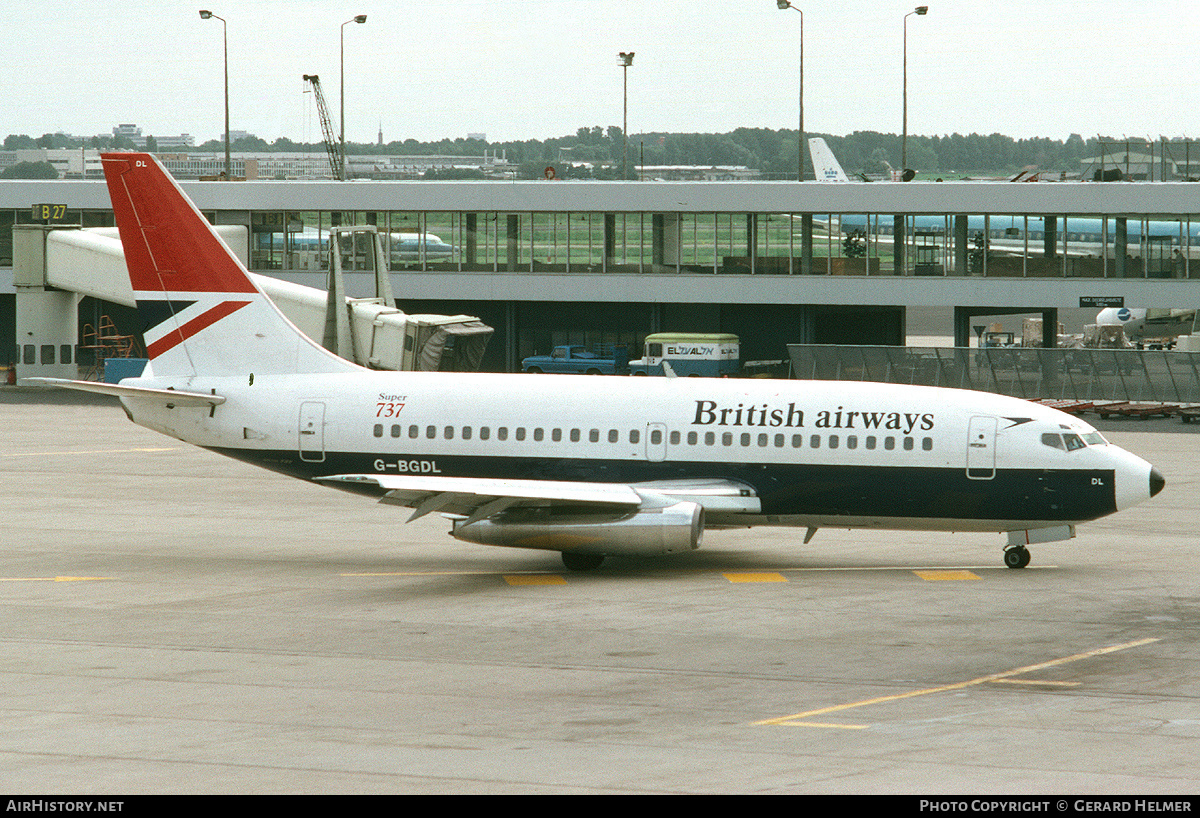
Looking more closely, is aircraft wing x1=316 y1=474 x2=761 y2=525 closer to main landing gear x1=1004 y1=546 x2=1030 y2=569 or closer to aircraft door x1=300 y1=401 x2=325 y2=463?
aircraft door x1=300 y1=401 x2=325 y2=463

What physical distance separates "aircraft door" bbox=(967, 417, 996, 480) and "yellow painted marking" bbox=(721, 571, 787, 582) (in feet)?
15.3

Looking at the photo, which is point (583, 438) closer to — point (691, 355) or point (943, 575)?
point (943, 575)

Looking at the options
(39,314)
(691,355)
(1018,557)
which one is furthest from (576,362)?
(1018,557)

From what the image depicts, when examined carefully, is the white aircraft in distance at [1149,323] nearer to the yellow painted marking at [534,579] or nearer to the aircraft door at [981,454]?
the aircraft door at [981,454]

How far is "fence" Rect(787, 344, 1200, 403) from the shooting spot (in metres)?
65.2

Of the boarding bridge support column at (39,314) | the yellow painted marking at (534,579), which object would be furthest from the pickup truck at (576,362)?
the yellow painted marking at (534,579)

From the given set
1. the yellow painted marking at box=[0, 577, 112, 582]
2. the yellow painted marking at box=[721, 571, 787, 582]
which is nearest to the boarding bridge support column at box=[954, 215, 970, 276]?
the yellow painted marking at box=[721, 571, 787, 582]

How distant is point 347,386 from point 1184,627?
19.0 meters

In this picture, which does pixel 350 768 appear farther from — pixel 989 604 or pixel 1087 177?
pixel 1087 177

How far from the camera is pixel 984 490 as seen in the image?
103ft

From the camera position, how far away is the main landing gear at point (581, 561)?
3259cm

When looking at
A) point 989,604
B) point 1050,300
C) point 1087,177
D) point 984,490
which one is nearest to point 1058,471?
point 984,490

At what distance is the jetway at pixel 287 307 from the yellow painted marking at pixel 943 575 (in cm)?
3656

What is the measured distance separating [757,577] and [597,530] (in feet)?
12.0
